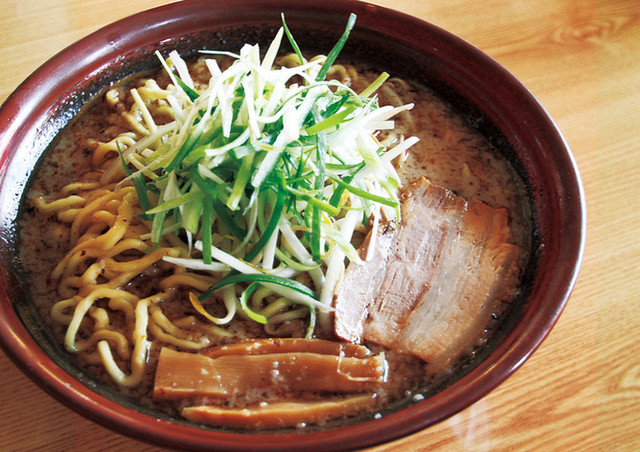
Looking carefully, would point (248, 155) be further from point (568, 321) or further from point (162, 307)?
point (568, 321)

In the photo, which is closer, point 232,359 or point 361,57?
point 232,359

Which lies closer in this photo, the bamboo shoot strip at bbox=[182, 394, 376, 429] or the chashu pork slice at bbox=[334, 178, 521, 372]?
the bamboo shoot strip at bbox=[182, 394, 376, 429]

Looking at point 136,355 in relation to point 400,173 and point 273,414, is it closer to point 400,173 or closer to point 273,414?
point 273,414

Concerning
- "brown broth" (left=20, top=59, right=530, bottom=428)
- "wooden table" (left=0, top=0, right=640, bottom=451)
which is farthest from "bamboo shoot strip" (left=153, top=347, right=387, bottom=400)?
"wooden table" (left=0, top=0, right=640, bottom=451)

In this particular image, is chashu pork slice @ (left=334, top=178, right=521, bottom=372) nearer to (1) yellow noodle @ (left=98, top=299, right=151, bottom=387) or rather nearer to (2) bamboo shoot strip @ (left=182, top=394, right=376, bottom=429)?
(2) bamboo shoot strip @ (left=182, top=394, right=376, bottom=429)

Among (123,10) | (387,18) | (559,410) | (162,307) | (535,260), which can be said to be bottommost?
(559,410)

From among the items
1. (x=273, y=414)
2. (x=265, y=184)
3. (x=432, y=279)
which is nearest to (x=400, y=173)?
(x=432, y=279)

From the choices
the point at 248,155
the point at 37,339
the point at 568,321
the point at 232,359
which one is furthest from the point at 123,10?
the point at 568,321
